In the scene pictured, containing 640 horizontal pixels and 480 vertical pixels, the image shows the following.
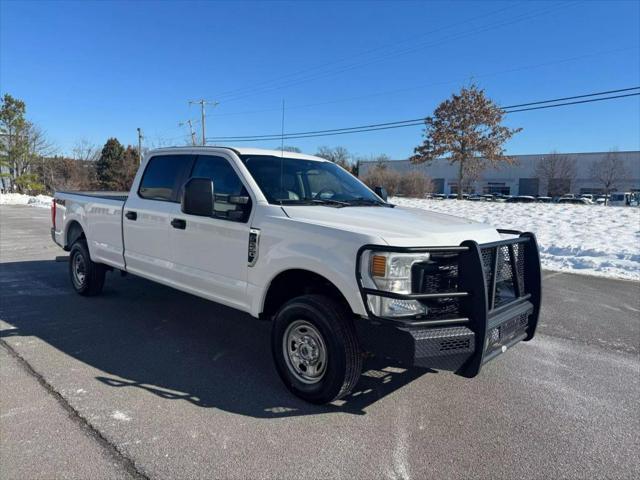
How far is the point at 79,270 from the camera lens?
6.54m

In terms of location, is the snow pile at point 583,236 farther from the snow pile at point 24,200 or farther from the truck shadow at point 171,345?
the snow pile at point 24,200

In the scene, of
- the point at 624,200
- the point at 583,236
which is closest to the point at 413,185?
the point at 624,200

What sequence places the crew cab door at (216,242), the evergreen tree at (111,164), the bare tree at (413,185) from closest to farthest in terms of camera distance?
the crew cab door at (216,242) < the bare tree at (413,185) < the evergreen tree at (111,164)

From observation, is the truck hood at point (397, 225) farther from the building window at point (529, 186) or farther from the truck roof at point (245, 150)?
the building window at point (529, 186)

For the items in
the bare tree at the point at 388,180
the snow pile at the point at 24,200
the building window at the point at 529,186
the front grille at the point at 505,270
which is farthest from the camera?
the building window at the point at 529,186

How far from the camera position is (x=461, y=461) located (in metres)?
2.79

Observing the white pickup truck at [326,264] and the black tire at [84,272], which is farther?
the black tire at [84,272]

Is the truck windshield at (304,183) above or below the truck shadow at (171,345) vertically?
above

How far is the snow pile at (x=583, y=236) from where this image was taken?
30.8 feet

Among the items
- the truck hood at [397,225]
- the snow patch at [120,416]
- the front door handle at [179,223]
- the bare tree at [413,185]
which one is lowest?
the snow patch at [120,416]

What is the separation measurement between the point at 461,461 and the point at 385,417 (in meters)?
0.64

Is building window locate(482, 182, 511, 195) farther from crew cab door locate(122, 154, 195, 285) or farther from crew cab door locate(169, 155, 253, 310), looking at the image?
crew cab door locate(169, 155, 253, 310)

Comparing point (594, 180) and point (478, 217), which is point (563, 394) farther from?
point (594, 180)

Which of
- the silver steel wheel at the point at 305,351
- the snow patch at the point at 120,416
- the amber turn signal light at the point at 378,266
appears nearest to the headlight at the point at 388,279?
the amber turn signal light at the point at 378,266
